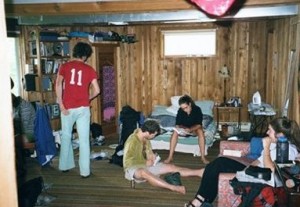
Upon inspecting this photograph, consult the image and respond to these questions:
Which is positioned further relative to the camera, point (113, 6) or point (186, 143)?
point (186, 143)

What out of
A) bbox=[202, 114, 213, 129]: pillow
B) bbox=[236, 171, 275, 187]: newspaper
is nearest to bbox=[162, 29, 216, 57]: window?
bbox=[202, 114, 213, 129]: pillow

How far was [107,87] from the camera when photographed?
693 cm

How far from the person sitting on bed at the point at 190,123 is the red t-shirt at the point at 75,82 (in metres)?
1.44

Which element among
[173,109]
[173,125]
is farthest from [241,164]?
[173,109]

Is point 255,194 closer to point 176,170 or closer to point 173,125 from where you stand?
point 176,170

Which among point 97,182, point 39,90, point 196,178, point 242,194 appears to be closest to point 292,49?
point 196,178

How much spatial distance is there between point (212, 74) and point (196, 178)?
309 centimetres

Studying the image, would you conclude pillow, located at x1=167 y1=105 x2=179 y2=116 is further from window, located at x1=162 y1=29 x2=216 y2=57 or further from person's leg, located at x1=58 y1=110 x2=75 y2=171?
person's leg, located at x1=58 y1=110 x2=75 y2=171

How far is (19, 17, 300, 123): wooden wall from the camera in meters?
6.77

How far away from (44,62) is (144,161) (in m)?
3.17

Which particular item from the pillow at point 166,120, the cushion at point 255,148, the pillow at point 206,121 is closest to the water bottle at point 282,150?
the cushion at point 255,148

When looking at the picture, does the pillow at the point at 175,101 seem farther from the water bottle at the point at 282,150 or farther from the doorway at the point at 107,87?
the water bottle at the point at 282,150

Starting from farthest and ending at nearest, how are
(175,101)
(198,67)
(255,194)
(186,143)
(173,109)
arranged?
(198,67)
(175,101)
(173,109)
(186,143)
(255,194)

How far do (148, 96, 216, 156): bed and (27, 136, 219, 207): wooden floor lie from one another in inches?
15.0
